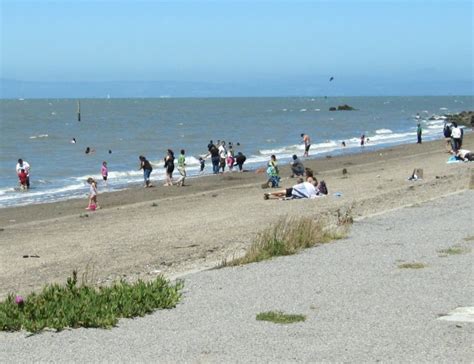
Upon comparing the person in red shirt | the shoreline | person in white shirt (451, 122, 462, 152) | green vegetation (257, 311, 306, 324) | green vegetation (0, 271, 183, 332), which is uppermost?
green vegetation (0, 271, 183, 332)

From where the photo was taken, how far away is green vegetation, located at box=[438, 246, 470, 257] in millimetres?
10789

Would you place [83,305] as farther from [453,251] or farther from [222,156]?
[222,156]

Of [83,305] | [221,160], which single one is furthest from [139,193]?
[83,305]

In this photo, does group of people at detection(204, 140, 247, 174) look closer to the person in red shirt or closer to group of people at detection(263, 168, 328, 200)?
the person in red shirt

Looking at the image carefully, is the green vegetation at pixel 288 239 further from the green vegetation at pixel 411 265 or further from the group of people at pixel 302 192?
the group of people at pixel 302 192

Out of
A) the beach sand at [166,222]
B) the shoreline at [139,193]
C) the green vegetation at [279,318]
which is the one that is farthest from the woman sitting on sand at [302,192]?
the green vegetation at [279,318]

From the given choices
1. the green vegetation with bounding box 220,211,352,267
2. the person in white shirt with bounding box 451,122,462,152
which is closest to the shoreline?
the person in white shirt with bounding box 451,122,462,152

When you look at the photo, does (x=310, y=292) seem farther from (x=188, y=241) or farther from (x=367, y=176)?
(x=367, y=176)

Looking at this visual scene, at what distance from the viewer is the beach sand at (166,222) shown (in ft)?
39.5

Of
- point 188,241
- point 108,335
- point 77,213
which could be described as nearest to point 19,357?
point 108,335

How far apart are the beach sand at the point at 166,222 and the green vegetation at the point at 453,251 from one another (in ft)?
9.27

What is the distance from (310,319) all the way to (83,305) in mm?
2042

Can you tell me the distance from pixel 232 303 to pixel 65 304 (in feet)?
5.36

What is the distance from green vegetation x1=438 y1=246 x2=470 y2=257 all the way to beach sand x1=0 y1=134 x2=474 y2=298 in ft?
9.27
